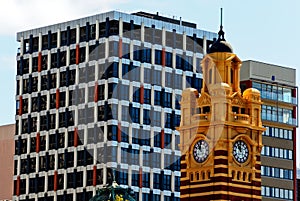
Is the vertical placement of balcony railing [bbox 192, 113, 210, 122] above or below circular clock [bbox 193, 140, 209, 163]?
above

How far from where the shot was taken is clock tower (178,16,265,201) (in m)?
183

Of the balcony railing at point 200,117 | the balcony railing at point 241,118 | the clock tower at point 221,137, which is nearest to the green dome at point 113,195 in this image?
the clock tower at point 221,137

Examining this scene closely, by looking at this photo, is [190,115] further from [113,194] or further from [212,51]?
[113,194]

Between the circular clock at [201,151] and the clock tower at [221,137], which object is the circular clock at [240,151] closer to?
the clock tower at [221,137]

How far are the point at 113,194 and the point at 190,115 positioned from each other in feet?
111

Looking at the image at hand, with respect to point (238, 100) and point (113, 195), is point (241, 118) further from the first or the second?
point (113, 195)

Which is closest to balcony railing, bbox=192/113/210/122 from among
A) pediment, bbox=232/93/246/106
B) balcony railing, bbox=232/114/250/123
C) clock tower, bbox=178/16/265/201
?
clock tower, bbox=178/16/265/201

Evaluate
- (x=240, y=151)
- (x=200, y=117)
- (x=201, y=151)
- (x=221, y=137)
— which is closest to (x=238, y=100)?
(x=200, y=117)

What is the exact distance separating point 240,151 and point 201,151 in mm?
4877

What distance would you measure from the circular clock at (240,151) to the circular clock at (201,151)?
353 centimetres

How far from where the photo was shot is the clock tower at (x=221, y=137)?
183 meters

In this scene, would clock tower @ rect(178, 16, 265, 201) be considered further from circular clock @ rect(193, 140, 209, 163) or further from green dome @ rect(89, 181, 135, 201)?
green dome @ rect(89, 181, 135, 201)

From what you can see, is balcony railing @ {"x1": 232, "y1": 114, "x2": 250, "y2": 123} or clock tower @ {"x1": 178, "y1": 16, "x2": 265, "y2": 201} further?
balcony railing @ {"x1": 232, "y1": 114, "x2": 250, "y2": 123}

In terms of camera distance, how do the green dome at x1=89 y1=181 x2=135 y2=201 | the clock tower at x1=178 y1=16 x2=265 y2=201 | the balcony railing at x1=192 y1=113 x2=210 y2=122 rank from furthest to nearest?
the balcony railing at x1=192 y1=113 x2=210 y2=122 → the clock tower at x1=178 y1=16 x2=265 y2=201 → the green dome at x1=89 y1=181 x2=135 y2=201
